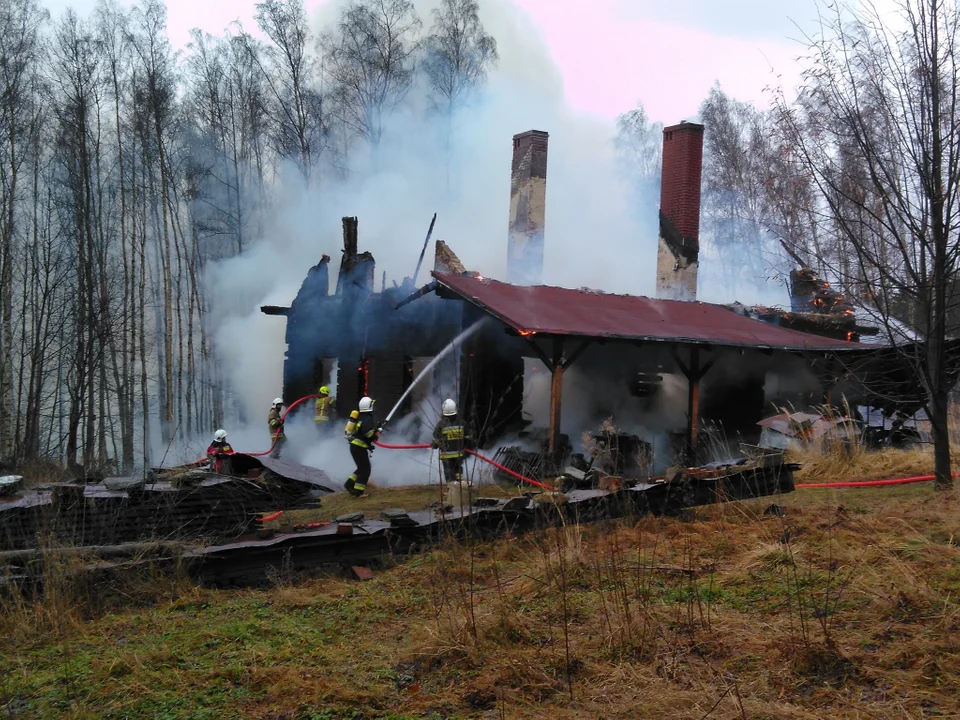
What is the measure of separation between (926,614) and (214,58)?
31.2 metres

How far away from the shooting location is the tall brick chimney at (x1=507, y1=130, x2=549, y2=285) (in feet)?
70.9

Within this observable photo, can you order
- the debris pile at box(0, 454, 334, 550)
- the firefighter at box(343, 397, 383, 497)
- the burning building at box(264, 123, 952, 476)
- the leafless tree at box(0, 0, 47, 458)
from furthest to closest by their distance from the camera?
1. the leafless tree at box(0, 0, 47, 458)
2. the burning building at box(264, 123, 952, 476)
3. the firefighter at box(343, 397, 383, 497)
4. the debris pile at box(0, 454, 334, 550)

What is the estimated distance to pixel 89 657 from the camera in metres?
4.90

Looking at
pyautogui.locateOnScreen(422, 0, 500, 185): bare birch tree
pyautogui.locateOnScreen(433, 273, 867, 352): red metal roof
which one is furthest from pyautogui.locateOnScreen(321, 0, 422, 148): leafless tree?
pyautogui.locateOnScreen(433, 273, 867, 352): red metal roof

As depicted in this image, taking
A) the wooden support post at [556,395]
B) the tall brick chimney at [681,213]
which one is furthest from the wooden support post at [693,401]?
the tall brick chimney at [681,213]

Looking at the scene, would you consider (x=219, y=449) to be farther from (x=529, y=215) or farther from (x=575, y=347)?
(x=529, y=215)

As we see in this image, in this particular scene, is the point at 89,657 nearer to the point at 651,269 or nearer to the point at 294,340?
the point at 294,340

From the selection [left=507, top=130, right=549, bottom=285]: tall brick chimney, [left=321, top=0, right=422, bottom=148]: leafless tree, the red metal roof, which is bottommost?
the red metal roof

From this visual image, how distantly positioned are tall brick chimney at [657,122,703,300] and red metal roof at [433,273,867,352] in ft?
9.62

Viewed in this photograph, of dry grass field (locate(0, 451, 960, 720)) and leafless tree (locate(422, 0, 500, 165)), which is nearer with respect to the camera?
dry grass field (locate(0, 451, 960, 720))

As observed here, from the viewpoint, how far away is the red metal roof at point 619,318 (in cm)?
1278

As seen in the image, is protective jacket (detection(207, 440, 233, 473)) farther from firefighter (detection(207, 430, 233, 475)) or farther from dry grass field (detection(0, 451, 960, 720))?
dry grass field (detection(0, 451, 960, 720))

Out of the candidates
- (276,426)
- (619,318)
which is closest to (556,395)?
(619,318)

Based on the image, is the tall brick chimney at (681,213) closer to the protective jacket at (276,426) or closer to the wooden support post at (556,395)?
the wooden support post at (556,395)
